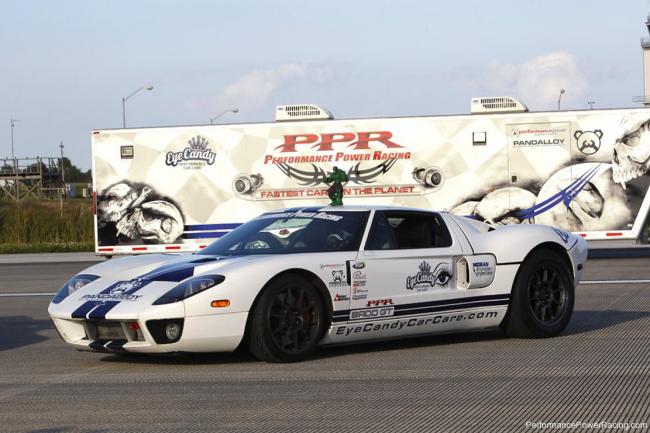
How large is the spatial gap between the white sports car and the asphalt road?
0.76 ft

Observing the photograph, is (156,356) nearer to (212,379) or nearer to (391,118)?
(212,379)

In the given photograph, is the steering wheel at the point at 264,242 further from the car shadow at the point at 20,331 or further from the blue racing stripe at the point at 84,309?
the car shadow at the point at 20,331

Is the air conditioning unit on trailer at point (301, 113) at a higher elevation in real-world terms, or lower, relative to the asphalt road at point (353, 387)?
higher

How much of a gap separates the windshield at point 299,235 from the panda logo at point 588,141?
46.4 feet

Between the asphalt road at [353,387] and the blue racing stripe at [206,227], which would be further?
the blue racing stripe at [206,227]

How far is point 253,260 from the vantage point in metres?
8.56

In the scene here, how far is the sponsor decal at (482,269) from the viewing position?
9.53 meters

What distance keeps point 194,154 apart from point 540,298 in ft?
50.4

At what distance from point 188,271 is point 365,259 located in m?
1.49

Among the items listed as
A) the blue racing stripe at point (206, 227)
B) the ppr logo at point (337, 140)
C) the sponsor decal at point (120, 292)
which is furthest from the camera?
the blue racing stripe at point (206, 227)

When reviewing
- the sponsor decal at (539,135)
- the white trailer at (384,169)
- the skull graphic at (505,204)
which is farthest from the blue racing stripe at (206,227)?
the sponsor decal at (539,135)

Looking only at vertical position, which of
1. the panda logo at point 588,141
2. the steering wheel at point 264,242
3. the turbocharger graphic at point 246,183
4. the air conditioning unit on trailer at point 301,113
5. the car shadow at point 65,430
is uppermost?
the air conditioning unit on trailer at point 301,113

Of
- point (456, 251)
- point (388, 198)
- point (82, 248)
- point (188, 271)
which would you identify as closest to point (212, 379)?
point (188, 271)

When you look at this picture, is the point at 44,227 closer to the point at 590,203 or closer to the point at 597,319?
the point at 590,203
